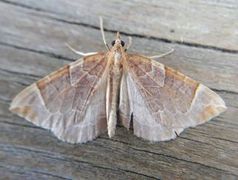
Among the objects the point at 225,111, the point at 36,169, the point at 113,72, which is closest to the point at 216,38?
the point at 225,111

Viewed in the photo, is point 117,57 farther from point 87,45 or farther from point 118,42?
point 87,45

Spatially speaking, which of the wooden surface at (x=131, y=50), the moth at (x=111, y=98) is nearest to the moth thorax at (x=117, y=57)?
the moth at (x=111, y=98)

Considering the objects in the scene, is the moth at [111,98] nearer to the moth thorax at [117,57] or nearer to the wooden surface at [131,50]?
the moth thorax at [117,57]

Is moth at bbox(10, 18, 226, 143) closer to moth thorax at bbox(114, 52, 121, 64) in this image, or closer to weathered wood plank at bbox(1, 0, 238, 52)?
moth thorax at bbox(114, 52, 121, 64)

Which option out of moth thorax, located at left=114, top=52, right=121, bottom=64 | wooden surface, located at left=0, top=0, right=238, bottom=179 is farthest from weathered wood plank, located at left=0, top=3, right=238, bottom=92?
moth thorax, located at left=114, top=52, right=121, bottom=64

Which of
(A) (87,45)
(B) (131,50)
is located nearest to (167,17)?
(B) (131,50)

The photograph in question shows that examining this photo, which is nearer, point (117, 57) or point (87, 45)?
point (117, 57)
